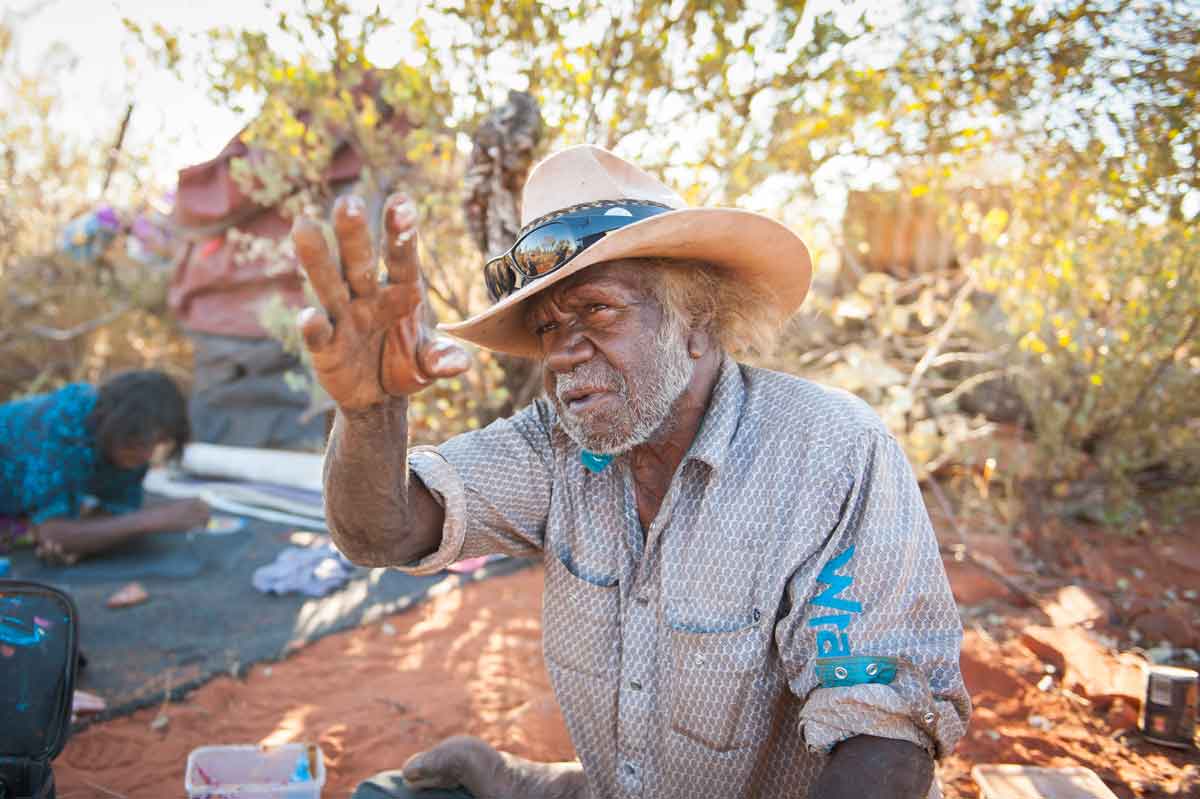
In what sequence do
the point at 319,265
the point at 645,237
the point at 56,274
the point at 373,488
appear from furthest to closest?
the point at 56,274
the point at 645,237
the point at 373,488
the point at 319,265

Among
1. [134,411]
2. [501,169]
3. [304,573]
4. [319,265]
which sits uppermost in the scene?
[501,169]

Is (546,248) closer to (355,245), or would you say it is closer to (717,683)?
(355,245)

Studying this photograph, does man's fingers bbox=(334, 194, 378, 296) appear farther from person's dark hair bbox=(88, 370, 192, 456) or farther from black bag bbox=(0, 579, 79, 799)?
person's dark hair bbox=(88, 370, 192, 456)

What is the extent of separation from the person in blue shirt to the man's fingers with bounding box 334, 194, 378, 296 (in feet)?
12.1

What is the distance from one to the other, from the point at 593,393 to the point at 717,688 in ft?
2.36

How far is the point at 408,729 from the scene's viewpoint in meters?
3.19

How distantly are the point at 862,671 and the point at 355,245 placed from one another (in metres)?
1.21

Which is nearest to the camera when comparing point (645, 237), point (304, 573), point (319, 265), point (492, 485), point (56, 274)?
point (319, 265)

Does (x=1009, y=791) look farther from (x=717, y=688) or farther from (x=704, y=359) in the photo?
(x=704, y=359)

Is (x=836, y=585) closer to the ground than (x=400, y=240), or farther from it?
closer to the ground

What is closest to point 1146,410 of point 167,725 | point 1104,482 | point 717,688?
point 1104,482

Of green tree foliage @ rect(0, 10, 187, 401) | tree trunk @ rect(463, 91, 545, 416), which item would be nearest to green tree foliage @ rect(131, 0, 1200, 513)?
tree trunk @ rect(463, 91, 545, 416)

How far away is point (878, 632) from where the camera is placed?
1.61 meters

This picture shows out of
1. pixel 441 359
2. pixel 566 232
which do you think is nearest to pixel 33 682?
pixel 441 359
